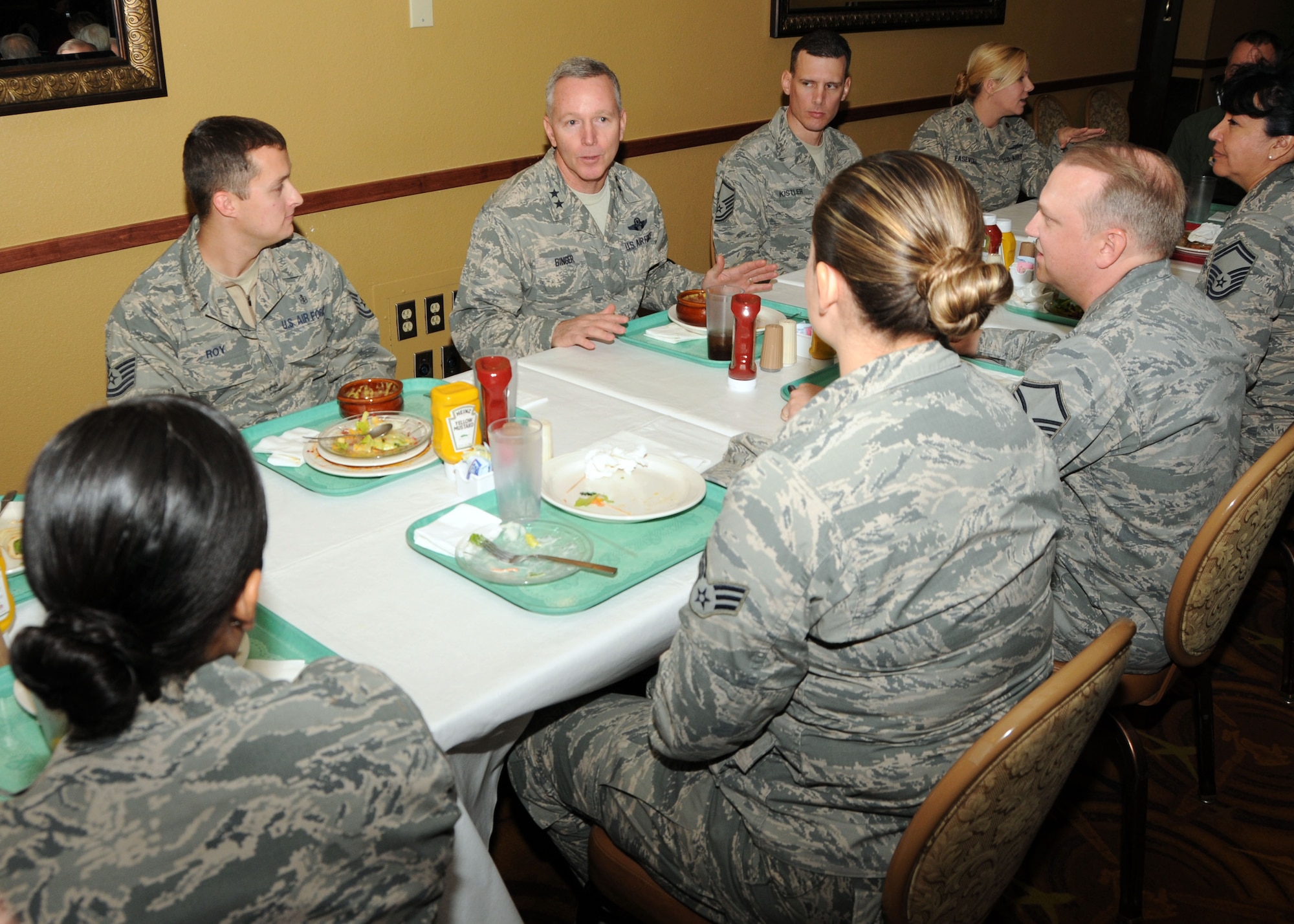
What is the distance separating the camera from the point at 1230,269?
242 centimetres

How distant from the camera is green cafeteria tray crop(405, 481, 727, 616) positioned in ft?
4.62

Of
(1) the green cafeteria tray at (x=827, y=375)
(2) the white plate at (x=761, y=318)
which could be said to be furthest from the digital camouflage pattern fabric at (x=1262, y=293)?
(2) the white plate at (x=761, y=318)

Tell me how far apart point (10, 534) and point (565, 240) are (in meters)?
1.66

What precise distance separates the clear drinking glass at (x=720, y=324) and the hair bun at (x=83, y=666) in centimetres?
159

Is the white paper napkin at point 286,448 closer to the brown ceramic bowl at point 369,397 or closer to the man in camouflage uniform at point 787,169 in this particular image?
the brown ceramic bowl at point 369,397

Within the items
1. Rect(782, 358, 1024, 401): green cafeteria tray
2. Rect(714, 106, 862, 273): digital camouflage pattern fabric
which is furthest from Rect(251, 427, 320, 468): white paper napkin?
Rect(714, 106, 862, 273): digital camouflage pattern fabric

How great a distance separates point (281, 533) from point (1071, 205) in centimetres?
151

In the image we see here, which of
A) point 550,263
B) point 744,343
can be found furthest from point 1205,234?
point 550,263

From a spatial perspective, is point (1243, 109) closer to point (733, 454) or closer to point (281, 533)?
point (733, 454)

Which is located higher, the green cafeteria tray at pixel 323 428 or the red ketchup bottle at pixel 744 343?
the red ketchup bottle at pixel 744 343

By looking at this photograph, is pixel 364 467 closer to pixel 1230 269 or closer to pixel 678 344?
pixel 678 344

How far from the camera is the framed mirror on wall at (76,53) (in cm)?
258

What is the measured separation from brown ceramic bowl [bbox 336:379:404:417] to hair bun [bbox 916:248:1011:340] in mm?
1116

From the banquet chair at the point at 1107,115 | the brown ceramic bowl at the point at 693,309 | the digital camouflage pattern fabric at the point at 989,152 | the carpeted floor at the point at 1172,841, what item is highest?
the banquet chair at the point at 1107,115
